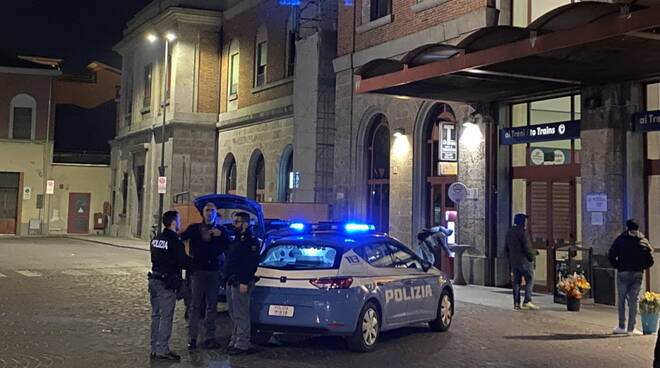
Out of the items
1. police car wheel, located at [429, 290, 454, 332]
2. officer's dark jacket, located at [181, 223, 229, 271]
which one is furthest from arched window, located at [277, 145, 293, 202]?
officer's dark jacket, located at [181, 223, 229, 271]

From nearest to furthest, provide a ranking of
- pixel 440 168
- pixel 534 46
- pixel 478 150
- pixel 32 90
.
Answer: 1. pixel 534 46
2. pixel 478 150
3. pixel 440 168
4. pixel 32 90

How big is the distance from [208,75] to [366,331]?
27.9 metres

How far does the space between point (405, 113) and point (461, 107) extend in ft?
7.07

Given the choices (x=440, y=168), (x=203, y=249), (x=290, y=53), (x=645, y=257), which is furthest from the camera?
(x=290, y=53)

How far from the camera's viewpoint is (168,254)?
9.16 metres

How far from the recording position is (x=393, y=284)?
10.4m

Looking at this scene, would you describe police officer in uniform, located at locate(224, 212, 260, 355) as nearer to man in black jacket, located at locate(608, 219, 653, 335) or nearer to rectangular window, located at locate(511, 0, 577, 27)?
man in black jacket, located at locate(608, 219, 653, 335)

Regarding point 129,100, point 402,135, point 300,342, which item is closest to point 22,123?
point 129,100

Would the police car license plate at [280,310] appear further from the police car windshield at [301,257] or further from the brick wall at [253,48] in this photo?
the brick wall at [253,48]

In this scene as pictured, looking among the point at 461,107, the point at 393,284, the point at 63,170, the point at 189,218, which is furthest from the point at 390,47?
the point at 63,170

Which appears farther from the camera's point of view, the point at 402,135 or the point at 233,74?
the point at 233,74

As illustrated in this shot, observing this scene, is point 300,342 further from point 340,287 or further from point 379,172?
point 379,172

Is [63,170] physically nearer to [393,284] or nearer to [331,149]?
[331,149]

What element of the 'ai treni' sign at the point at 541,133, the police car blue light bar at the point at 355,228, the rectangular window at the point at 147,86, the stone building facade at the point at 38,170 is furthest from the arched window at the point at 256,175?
the police car blue light bar at the point at 355,228
